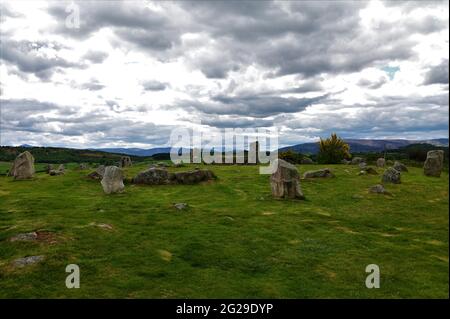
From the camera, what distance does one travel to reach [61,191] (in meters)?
49.2

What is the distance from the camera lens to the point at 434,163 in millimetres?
65062

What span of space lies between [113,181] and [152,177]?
9.75m

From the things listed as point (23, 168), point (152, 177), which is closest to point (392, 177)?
point (152, 177)

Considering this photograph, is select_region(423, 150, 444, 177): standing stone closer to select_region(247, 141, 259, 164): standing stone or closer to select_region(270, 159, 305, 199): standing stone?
select_region(270, 159, 305, 199): standing stone

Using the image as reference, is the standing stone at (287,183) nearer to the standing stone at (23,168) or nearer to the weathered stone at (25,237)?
the weathered stone at (25,237)

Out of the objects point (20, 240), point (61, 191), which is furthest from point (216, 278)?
point (61, 191)

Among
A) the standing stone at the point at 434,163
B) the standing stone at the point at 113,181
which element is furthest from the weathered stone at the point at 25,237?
the standing stone at the point at 434,163

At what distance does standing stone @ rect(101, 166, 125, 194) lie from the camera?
46812 millimetres

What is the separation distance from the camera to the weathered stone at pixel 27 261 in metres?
20.0

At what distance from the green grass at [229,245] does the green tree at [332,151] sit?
63.7 m

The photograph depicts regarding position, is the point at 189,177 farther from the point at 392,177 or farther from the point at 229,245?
the point at 229,245
